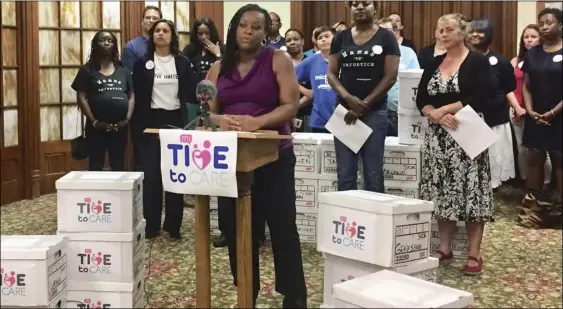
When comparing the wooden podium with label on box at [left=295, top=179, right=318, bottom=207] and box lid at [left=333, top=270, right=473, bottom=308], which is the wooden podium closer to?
box lid at [left=333, top=270, right=473, bottom=308]

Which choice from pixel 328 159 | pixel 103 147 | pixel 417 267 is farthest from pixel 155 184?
pixel 417 267

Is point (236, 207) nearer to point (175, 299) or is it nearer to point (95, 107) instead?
point (175, 299)

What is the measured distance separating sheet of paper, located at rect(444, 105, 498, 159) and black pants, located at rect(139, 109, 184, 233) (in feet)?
5.10

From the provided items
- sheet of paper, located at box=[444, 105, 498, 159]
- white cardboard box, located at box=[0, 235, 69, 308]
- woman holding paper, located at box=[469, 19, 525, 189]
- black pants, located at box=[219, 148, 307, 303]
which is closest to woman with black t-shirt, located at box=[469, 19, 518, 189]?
woman holding paper, located at box=[469, 19, 525, 189]

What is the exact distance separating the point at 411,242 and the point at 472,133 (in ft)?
2.51

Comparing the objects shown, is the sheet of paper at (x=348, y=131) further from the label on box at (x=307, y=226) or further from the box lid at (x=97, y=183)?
the box lid at (x=97, y=183)

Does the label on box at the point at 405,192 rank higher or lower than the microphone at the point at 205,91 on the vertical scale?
lower

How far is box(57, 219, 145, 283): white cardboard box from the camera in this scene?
2549 millimetres

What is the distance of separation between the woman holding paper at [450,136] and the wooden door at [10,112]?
177 cm

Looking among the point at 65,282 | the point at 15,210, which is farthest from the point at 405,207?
the point at 15,210

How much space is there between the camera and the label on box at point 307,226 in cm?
382

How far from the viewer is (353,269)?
258cm

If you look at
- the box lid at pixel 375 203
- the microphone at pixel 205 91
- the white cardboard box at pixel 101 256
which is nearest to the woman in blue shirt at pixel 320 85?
the box lid at pixel 375 203

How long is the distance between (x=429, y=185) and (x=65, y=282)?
165cm
